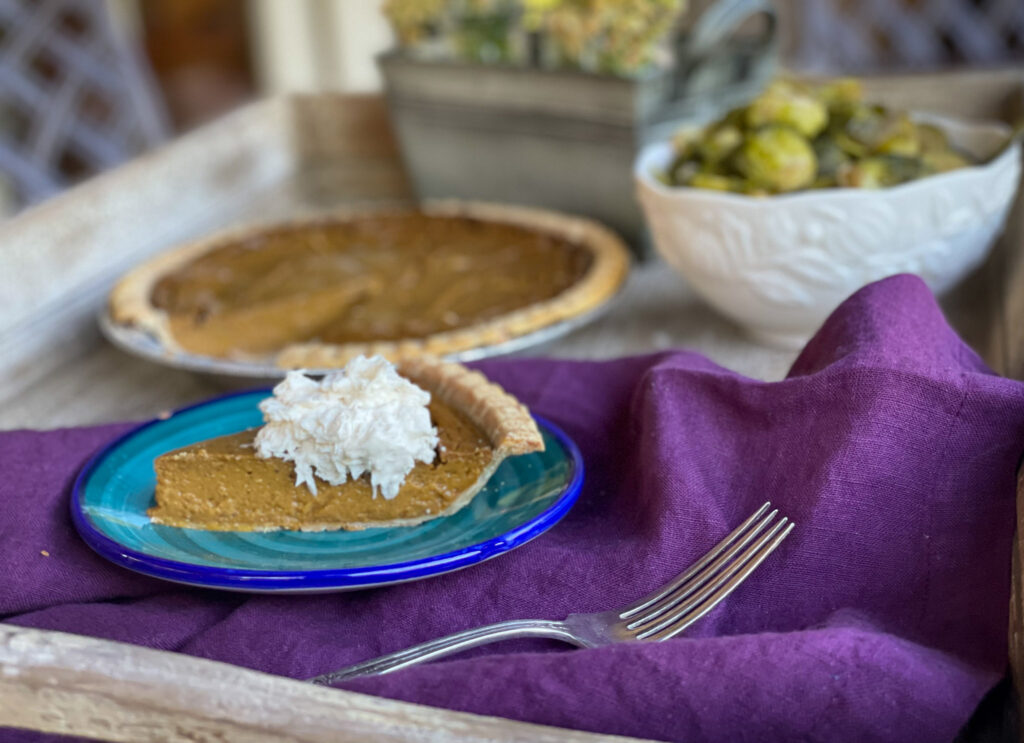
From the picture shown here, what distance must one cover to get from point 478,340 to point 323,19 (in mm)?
2925

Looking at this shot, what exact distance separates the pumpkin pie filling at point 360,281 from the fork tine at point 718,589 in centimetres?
62

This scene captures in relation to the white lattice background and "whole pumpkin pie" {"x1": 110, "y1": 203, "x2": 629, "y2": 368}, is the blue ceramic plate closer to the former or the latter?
"whole pumpkin pie" {"x1": 110, "y1": 203, "x2": 629, "y2": 368}

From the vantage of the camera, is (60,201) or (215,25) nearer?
(60,201)

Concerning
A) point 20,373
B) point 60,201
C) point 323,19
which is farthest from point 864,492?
point 323,19

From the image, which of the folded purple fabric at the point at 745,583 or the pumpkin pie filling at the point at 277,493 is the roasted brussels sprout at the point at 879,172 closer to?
the folded purple fabric at the point at 745,583

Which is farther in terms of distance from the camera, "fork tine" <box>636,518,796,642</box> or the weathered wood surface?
"fork tine" <box>636,518,796,642</box>

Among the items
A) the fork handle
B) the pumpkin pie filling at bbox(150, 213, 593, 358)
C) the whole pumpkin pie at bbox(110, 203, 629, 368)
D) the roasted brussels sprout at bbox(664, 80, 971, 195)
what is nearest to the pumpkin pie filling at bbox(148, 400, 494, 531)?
the fork handle

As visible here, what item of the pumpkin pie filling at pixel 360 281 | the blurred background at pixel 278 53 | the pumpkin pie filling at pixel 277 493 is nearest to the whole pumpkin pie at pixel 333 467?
the pumpkin pie filling at pixel 277 493

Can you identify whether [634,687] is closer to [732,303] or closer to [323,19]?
[732,303]

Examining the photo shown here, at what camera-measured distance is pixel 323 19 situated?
3.80 metres

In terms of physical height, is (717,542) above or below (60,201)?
below

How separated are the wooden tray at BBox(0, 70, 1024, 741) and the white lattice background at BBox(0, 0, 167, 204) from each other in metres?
0.69

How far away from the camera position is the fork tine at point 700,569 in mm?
752

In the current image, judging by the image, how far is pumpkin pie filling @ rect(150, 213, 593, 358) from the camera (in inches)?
53.4
